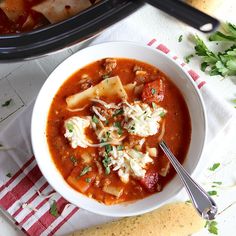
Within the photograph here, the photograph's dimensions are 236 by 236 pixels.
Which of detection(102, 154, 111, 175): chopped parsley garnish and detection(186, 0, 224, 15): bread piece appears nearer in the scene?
detection(102, 154, 111, 175): chopped parsley garnish

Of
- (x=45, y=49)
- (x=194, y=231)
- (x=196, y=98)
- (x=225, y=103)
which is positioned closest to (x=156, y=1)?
(x=45, y=49)

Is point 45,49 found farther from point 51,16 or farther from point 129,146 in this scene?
point 129,146

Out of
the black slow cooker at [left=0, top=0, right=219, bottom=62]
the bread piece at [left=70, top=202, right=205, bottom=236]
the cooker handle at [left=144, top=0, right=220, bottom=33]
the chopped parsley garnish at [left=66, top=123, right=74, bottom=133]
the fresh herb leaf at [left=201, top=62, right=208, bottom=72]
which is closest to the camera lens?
the cooker handle at [left=144, top=0, right=220, bottom=33]

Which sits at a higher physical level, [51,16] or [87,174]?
[51,16]

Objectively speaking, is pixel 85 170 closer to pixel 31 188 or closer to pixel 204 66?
pixel 31 188

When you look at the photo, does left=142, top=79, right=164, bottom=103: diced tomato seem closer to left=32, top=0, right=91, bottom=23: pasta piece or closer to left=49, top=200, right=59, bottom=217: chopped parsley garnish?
left=32, top=0, right=91, bottom=23: pasta piece

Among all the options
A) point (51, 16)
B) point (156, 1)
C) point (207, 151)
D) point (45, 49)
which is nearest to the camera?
point (156, 1)

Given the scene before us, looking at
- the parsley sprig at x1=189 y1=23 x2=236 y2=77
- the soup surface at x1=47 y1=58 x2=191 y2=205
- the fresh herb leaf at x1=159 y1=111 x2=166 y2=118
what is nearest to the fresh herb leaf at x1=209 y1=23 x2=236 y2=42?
the parsley sprig at x1=189 y1=23 x2=236 y2=77
